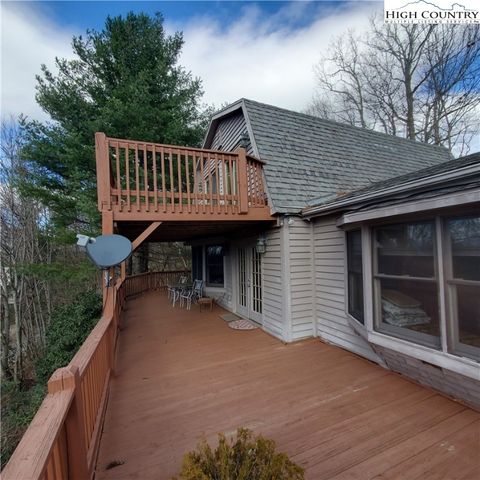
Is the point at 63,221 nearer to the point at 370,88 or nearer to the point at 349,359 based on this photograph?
the point at 349,359

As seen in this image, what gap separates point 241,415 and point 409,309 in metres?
2.28

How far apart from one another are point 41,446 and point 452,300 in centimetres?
333

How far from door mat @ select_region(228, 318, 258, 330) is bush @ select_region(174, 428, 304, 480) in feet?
15.3

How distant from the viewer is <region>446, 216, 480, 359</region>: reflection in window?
2564mm

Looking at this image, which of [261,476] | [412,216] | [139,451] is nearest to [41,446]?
[261,476]

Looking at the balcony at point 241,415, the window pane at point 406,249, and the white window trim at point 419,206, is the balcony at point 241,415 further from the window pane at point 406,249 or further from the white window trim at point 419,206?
the white window trim at point 419,206

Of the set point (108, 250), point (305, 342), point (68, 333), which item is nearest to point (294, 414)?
point (305, 342)

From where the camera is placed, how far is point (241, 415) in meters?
2.98

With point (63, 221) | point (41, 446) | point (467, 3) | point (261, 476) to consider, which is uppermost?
point (467, 3)

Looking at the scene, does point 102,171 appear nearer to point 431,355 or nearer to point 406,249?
point 406,249

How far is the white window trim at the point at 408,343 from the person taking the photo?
2606 mm

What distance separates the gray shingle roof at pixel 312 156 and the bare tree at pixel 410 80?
6.35 meters

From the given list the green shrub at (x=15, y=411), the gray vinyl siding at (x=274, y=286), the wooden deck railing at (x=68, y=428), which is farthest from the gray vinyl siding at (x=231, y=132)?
the green shrub at (x=15, y=411)

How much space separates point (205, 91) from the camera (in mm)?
12898
